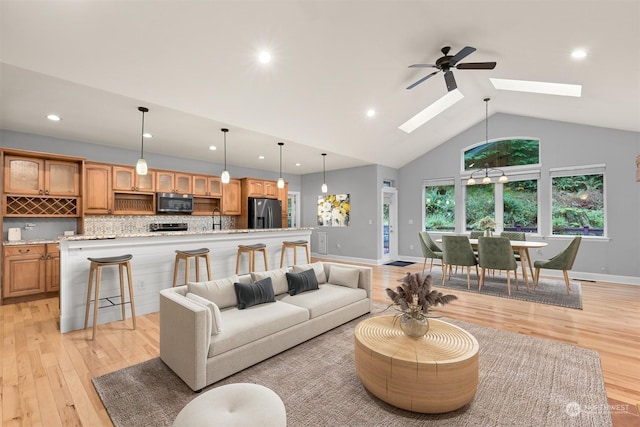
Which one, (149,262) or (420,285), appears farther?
(149,262)

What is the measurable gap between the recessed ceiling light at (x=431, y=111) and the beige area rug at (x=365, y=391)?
456cm

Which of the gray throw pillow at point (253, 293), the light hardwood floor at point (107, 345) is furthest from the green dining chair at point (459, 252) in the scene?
the gray throw pillow at point (253, 293)

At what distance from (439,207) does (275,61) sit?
6.12 m

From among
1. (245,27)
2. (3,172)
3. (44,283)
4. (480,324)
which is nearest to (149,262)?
(44,283)

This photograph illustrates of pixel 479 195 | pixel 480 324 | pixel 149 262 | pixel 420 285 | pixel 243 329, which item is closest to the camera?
pixel 420 285

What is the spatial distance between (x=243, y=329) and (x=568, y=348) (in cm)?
312

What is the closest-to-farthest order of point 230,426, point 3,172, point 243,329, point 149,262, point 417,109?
point 230,426 < point 243,329 < point 149,262 < point 3,172 < point 417,109

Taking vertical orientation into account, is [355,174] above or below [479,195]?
above

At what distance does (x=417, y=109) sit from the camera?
5.54 m

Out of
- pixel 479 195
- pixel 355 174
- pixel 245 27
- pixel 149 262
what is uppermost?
pixel 245 27

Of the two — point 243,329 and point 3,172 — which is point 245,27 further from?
point 3,172

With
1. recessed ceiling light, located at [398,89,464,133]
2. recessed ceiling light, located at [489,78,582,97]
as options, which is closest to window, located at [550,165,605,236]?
recessed ceiling light, located at [489,78,582,97]

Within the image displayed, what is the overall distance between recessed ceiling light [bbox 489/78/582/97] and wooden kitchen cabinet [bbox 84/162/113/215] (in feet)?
23.5

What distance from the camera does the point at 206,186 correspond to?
667 cm
